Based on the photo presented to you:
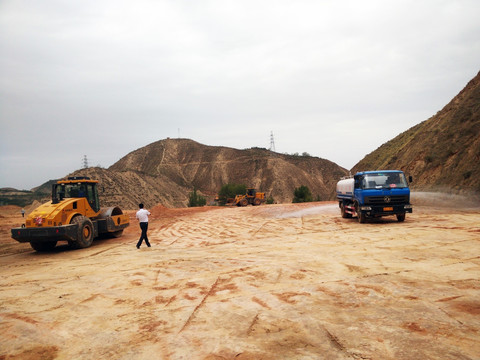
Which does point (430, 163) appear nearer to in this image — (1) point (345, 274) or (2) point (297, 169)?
(1) point (345, 274)

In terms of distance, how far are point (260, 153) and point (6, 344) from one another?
100 meters

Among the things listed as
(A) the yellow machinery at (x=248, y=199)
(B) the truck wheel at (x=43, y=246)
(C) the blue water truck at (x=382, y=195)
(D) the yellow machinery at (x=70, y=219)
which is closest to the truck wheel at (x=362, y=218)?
(C) the blue water truck at (x=382, y=195)

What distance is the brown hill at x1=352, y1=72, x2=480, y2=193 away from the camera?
25188mm

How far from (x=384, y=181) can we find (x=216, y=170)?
80.9 meters

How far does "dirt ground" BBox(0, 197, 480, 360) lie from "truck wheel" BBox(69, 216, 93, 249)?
1.67 metres

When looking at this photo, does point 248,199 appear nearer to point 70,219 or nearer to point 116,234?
point 116,234

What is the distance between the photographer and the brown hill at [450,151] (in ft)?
82.6

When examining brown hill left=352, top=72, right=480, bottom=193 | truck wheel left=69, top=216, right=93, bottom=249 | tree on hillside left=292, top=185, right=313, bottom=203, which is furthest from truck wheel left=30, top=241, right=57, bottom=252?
tree on hillside left=292, top=185, right=313, bottom=203

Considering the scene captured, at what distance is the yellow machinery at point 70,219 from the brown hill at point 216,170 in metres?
56.9

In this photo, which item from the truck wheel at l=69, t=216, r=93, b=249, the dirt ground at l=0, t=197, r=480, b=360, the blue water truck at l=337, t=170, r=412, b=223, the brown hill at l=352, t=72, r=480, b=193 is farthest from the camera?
the brown hill at l=352, t=72, r=480, b=193

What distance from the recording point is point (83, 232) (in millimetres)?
12633

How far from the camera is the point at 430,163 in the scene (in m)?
29.7

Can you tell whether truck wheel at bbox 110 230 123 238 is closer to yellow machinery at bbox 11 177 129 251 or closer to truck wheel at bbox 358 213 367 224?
yellow machinery at bbox 11 177 129 251

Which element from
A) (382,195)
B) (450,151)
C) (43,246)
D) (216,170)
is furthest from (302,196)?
(43,246)
